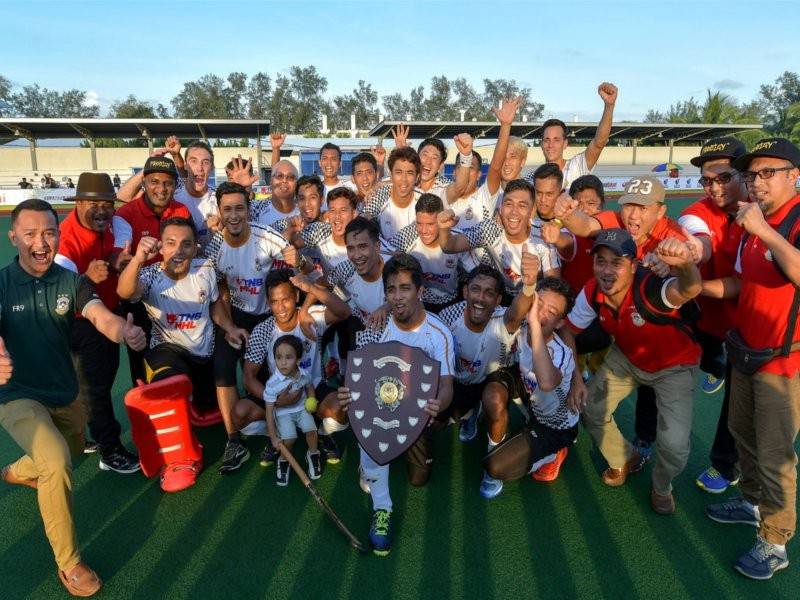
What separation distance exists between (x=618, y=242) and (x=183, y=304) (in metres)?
3.52

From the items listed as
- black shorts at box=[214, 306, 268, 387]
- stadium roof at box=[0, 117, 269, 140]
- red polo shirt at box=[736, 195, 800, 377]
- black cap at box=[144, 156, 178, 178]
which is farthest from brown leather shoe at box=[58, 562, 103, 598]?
stadium roof at box=[0, 117, 269, 140]

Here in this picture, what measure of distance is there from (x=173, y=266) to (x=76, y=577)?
2.36 meters

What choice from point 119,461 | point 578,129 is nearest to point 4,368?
point 119,461

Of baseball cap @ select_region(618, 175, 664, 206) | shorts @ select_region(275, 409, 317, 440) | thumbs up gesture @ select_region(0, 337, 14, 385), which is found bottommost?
shorts @ select_region(275, 409, 317, 440)

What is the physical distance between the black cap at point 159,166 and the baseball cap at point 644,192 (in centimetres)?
398

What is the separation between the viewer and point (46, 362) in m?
3.26

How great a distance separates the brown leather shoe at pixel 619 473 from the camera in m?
3.96

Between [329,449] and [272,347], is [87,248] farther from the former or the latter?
[329,449]

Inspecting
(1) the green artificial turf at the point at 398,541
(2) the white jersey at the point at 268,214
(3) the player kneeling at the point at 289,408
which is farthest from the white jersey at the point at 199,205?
(1) the green artificial turf at the point at 398,541

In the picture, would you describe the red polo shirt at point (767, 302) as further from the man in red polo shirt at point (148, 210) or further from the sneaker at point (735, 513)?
the man in red polo shirt at point (148, 210)

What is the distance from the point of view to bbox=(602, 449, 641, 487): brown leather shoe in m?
3.96

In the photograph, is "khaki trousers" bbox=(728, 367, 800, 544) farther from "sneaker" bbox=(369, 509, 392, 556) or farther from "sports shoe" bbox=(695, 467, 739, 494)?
"sneaker" bbox=(369, 509, 392, 556)

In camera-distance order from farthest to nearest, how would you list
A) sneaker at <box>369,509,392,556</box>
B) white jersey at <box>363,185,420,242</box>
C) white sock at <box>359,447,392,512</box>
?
white jersey at <box>363,185,420,242</box> < white sock at <box>359,447,392,512</box> < sneaker at <box>369,509,392,556</box>

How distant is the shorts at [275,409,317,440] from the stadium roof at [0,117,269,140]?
2641 cm
